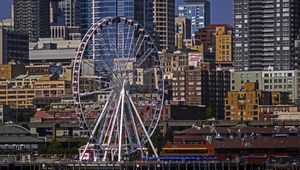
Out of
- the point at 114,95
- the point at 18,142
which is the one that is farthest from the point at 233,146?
the point at 18,142

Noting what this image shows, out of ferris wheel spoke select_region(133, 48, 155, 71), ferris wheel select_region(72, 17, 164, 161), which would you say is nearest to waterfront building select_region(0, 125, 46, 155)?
ferris wheel select_region(72, 17, 164, 161)

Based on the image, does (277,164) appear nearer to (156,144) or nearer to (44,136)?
(156,144)

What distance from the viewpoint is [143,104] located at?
160 metres

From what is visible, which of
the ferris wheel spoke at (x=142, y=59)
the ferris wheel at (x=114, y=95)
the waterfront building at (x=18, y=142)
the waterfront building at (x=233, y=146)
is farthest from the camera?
the waterfront building at (x=18, y=142)

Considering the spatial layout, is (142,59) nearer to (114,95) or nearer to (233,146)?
(114,95)

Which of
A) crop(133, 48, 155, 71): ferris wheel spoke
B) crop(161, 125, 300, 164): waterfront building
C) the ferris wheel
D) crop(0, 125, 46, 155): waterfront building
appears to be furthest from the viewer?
crop(0, 125, 46, 155): waterfront building

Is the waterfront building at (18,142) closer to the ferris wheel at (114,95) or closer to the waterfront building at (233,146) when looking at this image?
the waterfront building at (233,146)

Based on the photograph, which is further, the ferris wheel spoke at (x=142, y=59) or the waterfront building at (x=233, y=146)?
the waterfront building at (x=233, y=146)

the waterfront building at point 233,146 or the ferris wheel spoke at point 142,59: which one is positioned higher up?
the ferris wheel spoke at point 142,59

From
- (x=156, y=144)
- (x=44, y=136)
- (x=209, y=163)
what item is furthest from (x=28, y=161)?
(x=44, y=136)

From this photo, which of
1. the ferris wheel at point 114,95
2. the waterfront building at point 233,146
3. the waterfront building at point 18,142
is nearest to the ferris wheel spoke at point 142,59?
the ferris wheel at point 114,95

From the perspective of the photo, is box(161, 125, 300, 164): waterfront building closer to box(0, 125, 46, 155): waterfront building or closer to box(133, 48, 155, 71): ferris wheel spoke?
box(133, 48, 155, 71): ferris wheel spoke

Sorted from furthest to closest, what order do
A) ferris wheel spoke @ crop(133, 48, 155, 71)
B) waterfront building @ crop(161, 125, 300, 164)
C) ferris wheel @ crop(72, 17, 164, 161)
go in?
waterfront building @ crop(161, 125, 300, 164), ferris wheel spoke @ crop(133, 48, 155, 71), ferris wheel @ crop(72, 17, 164, 161)

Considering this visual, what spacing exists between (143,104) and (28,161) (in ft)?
70.4
